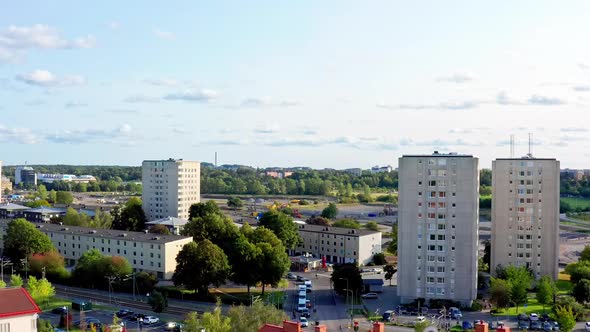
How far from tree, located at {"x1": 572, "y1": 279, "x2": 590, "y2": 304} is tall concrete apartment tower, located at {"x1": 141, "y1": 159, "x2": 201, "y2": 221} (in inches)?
2553

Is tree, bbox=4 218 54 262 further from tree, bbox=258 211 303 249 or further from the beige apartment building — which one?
the beige apartment building

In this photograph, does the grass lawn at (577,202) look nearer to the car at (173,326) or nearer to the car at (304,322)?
the car at (304,322)

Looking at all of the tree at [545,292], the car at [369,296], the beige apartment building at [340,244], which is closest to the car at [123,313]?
the car at [369,296]

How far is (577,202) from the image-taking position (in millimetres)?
167375

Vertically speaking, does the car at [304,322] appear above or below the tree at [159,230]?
below

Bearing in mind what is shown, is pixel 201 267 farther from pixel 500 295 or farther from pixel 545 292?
pixel 545 292

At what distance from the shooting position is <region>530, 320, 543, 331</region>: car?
50.2 metres

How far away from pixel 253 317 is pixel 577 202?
149202mm

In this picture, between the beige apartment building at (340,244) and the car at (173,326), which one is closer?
the car at (173,326)

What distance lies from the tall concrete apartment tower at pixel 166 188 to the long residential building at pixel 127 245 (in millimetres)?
25679

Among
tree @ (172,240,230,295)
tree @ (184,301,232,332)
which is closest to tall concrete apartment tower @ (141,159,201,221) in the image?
tree @ (172,240,230,295)

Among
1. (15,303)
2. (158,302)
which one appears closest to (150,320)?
(158,302)

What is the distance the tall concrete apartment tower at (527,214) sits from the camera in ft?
222

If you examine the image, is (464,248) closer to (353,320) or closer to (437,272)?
(437,272)
